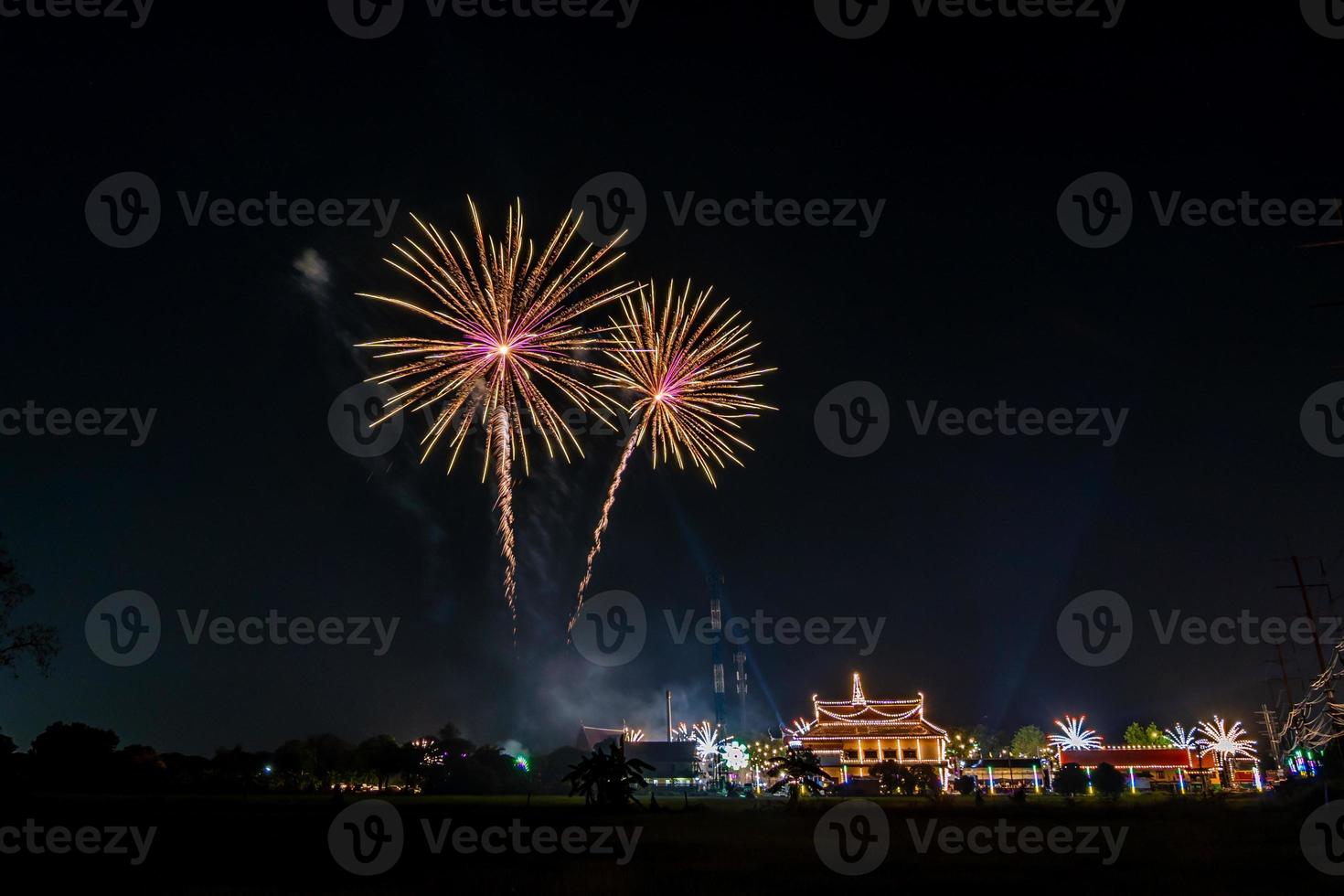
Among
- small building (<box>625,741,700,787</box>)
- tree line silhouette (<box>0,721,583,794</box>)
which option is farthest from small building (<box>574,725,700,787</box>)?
tree line silhouette (<box>0,721,583,794</box>)

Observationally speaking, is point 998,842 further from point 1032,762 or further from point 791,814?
point 1032,762

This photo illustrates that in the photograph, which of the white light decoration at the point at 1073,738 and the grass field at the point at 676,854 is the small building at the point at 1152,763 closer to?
the white light decoration at the point at 1073,738

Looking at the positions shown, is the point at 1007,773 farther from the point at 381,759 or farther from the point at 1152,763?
the point at 381,759

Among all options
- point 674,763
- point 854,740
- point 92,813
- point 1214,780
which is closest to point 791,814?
point 92,813

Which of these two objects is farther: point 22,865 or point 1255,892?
point 22,865

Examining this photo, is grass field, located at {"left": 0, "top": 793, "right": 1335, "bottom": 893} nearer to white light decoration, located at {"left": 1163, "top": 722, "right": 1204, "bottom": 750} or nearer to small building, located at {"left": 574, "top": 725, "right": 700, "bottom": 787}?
small building, located at {"left": 574, "top": 725, "right": 700, "bottom": 787}

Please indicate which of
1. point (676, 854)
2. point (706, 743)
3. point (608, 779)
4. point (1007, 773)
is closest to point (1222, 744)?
point (1007, 773)

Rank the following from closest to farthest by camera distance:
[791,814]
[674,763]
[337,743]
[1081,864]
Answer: [1081,864]
[791,814]
[674,763]
[337,743]

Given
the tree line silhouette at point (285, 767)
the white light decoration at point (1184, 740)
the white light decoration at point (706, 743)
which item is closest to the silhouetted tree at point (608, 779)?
the tree line silhouette at point (285, 767)

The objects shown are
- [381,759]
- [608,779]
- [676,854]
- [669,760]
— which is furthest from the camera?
[669,760]
